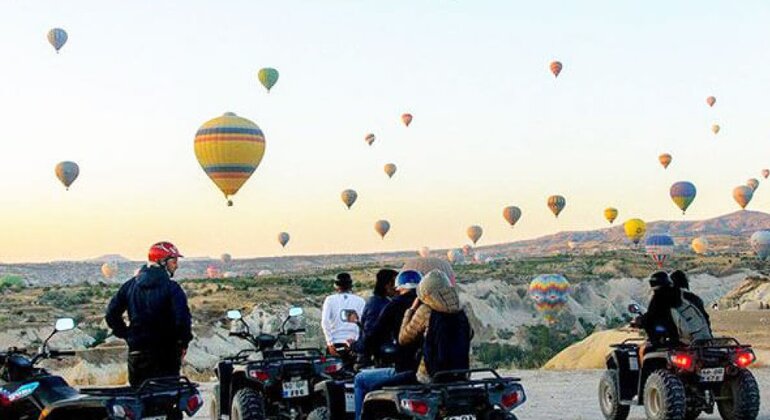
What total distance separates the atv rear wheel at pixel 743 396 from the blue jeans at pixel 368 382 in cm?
591

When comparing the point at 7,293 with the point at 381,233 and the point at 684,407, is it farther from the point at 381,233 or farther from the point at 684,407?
the point at 684,407

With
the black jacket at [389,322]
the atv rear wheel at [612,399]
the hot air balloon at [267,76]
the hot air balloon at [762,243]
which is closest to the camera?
the black jacket at [389,322]

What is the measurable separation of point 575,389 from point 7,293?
9057cm

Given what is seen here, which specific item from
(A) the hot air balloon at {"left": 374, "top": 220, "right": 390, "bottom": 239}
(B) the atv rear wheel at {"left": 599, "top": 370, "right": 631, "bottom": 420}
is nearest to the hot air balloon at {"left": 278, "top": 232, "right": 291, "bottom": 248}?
(A) the hot air balloon at {"left": 374, "top": 220, "right": 390, "bottom": 239}

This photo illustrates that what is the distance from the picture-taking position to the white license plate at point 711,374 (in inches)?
532

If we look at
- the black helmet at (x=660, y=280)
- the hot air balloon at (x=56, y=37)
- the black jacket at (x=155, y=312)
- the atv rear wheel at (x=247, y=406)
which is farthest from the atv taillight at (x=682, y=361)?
the hot air balloon at (x=56, y=37)

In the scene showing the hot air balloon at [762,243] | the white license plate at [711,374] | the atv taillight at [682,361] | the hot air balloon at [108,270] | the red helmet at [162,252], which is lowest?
the white license plate at [711,374]

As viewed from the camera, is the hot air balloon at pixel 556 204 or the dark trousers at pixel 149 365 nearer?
the dark trousers at pixel 149 365

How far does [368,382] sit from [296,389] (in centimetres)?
288

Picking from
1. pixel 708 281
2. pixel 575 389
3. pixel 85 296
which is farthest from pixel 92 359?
pixel 708 281

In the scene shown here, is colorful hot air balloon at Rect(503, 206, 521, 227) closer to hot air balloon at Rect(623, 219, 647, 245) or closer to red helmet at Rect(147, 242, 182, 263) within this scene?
hot air balloon at Rect(623, 219, 647, 245)

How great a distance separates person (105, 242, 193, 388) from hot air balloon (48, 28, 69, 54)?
7307 centimetres

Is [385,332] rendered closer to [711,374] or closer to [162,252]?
[162,252]

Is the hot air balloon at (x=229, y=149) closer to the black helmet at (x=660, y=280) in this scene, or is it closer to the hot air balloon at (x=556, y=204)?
the black helmet at (x=660, y=280)
